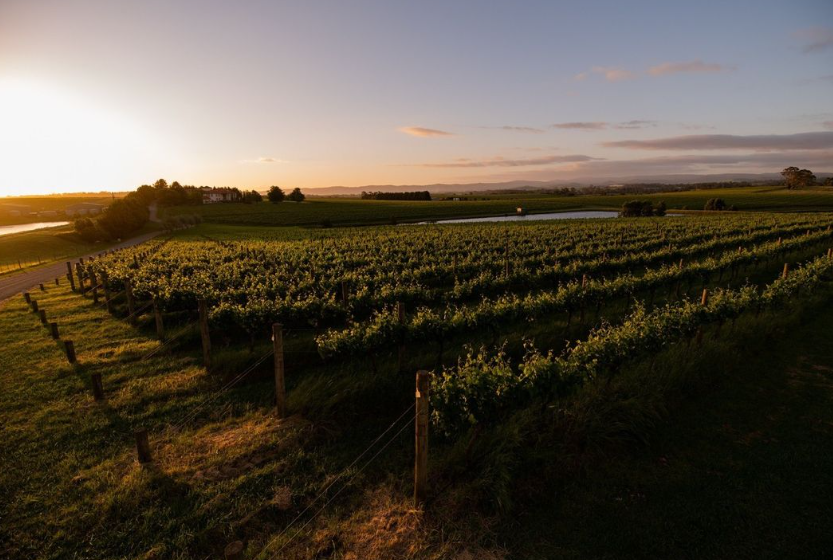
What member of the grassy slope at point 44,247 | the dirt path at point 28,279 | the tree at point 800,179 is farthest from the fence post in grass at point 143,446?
the tree at point 800,179

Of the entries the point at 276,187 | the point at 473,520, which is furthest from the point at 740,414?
the point at 276,187

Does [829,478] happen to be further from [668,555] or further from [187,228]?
[187,228]

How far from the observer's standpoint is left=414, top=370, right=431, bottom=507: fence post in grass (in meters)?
6.20

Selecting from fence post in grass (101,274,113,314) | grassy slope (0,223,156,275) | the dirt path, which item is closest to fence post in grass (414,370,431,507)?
fence post in grass (101,274,113,314)

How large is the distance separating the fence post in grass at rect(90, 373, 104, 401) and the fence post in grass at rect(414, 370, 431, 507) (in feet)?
29.4

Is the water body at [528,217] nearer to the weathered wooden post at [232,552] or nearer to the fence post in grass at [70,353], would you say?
the fence post in grass at [70,353]

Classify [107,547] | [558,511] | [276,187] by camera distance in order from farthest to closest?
[276,187] → [558,511] → [107,547]

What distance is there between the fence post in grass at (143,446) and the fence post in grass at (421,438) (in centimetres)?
535

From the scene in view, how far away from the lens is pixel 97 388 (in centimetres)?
1021

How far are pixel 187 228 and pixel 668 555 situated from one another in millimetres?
85068

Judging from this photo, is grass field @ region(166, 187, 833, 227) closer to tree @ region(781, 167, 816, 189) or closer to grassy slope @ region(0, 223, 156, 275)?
grassy slope @ region(0, 223, 156, 275)

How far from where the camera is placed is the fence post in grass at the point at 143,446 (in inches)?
299

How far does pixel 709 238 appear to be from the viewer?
38.3 meters

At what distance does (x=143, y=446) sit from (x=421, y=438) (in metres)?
5.57
